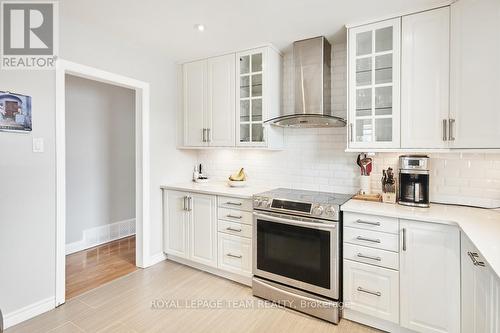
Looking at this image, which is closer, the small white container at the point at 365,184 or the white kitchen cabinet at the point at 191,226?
the small white container at the point at 365,184

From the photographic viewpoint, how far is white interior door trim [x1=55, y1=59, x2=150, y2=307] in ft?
7.88

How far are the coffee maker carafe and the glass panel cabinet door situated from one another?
53.4 inches

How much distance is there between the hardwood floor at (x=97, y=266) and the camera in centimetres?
283

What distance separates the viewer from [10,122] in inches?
82.5

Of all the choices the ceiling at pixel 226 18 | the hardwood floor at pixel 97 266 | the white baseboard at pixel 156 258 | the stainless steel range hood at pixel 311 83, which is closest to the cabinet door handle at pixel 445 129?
the stainless steel range hood at pixel 311 83

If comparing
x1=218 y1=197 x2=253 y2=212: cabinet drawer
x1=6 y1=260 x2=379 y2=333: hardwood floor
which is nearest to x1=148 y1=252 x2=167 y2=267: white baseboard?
x1=6 y1=260 x2=379 y2=333: hardwood floor

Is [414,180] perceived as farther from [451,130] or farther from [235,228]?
[235,228]

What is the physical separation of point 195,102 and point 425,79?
2.43 metres

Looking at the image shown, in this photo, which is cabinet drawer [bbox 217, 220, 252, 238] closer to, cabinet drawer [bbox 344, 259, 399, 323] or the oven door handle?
the oven door handle

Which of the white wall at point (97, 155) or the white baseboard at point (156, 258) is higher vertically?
the white wall at point (97, 155)

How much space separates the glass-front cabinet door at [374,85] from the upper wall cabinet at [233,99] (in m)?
0.85

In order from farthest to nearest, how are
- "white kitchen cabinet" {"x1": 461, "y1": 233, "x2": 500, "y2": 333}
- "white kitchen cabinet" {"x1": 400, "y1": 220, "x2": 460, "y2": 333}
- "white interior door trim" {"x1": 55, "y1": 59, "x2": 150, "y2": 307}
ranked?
1. "white interior door trim" {"x1": 55, "y1": 59, "x2": 150, "y2": 307}
2. "white kitchen cabinet" {"x1": 400, "y1": 220, "x2": 460, "y2": 333}
3. "white kitchen cabinet" {"x1": 461, "y1": 233, "x2": 500, "y2": 333}

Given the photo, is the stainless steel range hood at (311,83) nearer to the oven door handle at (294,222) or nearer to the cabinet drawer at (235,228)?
the oven door handle at (294,222)

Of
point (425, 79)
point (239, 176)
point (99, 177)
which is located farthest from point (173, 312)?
point (425, 79)
